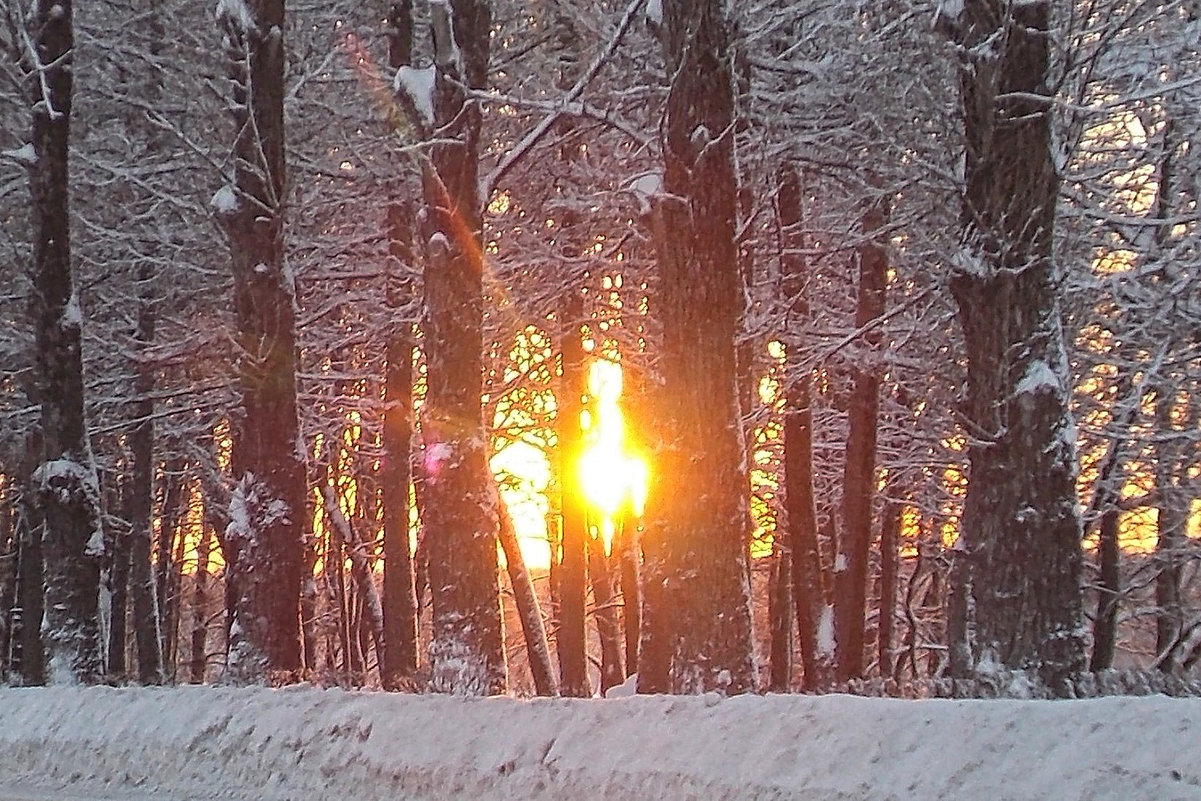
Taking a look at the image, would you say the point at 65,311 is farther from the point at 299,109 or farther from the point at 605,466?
the point at 605,466

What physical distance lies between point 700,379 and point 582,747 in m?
2.86

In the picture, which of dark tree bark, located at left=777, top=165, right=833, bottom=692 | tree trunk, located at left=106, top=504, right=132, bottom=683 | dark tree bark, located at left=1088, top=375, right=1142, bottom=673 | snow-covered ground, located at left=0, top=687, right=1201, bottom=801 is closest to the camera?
snow-covered ground, located at left=0, top=687, right=1201, bottom=801

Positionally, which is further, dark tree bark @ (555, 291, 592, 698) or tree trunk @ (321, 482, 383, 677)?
tree trunk @ (321, 482, 383, 677)

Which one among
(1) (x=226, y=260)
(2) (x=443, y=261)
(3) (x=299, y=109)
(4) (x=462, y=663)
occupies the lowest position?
(4) (x=462, y=663)

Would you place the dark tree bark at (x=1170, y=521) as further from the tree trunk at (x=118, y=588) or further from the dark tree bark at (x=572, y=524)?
the tree trunk at (x=118, y=588)

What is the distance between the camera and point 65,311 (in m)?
11.5

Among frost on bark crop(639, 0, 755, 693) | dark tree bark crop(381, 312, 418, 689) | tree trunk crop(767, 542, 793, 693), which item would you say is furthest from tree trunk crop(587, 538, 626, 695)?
frost on bark crop(639, 0, 755, 693)

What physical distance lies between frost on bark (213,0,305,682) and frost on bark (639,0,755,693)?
3.86m

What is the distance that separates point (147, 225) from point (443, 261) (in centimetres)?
638

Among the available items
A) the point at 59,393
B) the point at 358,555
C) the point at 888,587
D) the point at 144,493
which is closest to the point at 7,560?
the point at 358,555

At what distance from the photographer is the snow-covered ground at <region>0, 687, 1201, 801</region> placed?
5.01m

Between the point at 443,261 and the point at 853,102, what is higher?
the point at 853,102

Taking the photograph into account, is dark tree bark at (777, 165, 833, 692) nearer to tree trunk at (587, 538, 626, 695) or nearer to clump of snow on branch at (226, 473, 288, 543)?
clump of snow on branch at (226, 473, 288, 543)

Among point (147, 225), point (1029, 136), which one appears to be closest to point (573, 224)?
point (147, 225)
